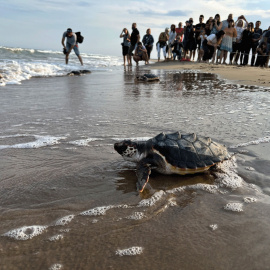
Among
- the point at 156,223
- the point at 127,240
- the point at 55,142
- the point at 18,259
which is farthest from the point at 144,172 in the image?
the point at 55,142

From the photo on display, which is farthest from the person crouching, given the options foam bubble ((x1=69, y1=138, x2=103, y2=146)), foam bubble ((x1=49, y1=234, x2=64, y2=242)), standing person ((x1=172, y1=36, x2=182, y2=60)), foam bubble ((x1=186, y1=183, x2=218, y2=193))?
foam bubble ((x1=49, y1=234, x2=64, y2=242))

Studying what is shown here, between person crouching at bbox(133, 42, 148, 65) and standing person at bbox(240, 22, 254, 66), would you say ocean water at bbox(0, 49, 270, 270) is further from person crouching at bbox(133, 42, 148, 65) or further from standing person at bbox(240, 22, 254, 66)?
person crouching at bbox(133, 42, 148, 65)

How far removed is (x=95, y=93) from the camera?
7.15 m

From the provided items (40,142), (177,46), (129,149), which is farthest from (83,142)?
(177,46)

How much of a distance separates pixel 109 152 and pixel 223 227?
5.28 feet

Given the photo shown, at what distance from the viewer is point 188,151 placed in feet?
7.97

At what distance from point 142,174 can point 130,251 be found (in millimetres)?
843

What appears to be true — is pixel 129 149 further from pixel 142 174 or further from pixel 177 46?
pixel 177 46

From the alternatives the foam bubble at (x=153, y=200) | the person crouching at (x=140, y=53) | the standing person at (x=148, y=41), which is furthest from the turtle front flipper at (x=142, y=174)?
the standing person at (x=148, y=41)

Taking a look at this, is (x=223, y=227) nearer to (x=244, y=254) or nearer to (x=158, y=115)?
(x=244, y=254)

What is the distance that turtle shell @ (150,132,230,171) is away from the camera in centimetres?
237

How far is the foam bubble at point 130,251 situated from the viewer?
149 centimetres

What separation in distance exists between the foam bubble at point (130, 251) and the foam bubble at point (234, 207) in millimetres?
796

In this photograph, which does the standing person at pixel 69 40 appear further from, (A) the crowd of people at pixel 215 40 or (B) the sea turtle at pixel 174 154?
(B) the sea turtle at pixel 174 154
